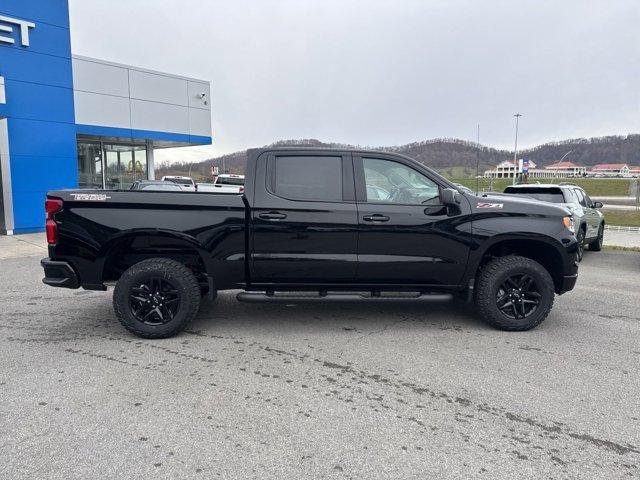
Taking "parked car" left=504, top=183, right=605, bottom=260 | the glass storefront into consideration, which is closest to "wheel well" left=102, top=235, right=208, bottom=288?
"parked car" left=504, top=183, right=605, bottom=260

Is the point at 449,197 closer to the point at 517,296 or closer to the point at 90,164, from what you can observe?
the point at 517,296

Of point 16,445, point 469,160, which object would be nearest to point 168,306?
point 16,445

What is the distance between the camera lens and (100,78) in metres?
17.9

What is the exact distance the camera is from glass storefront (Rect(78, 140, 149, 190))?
66.1ft

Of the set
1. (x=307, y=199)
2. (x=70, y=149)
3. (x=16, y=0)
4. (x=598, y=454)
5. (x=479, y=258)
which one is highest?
(x=16, y=0)

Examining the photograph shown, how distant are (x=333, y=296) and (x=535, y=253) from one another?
239 centimetres

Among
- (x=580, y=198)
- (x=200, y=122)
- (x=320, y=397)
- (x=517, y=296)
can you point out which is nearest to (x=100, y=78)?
(x=200, y=122)

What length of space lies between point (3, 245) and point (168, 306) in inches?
391

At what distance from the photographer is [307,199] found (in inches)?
196

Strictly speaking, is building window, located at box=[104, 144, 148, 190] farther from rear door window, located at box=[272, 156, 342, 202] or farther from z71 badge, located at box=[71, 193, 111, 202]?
rear door window, located at box=[272, 156, 342, 202]

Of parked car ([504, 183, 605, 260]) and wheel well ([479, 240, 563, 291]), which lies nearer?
wheel well ([479, 240, 563, 291])

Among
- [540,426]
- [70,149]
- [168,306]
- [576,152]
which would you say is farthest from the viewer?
[576,152]

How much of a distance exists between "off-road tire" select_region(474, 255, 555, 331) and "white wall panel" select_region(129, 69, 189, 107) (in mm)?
17721

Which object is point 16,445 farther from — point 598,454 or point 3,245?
point 3,245
